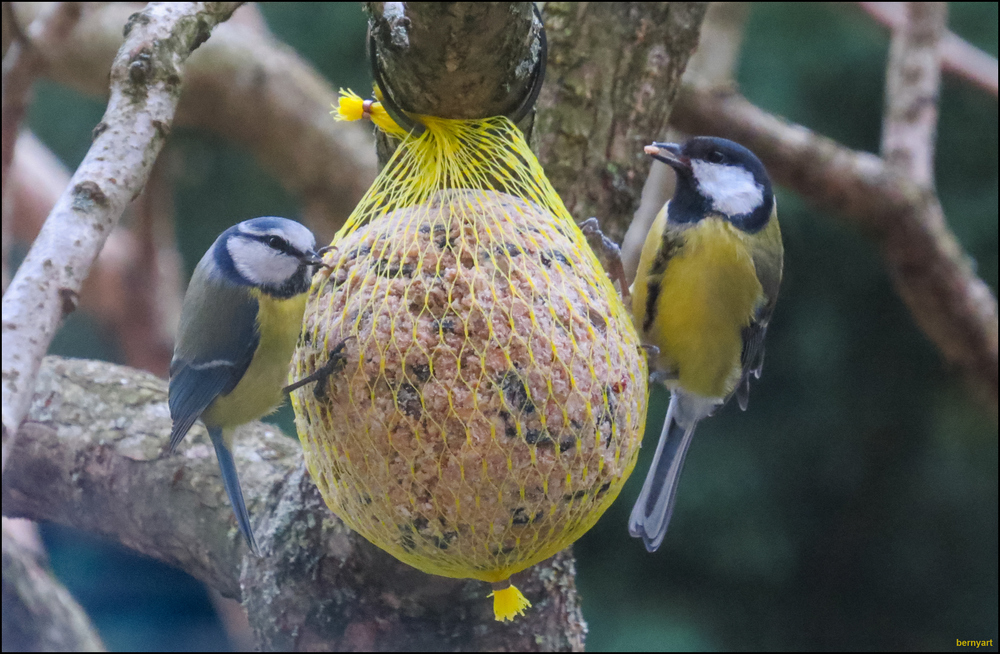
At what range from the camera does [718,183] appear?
4.79 feet

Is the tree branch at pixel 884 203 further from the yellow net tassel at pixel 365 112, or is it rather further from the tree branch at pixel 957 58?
the yellow net tassel at pixel 365 112

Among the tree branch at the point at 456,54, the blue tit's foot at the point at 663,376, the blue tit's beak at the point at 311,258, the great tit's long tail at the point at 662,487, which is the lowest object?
the great tit's long tail at the point at 662,487

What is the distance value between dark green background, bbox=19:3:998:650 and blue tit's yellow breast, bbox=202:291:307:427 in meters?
2.16

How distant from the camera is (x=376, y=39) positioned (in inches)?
40.8

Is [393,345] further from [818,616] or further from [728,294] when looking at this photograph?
[818,616]

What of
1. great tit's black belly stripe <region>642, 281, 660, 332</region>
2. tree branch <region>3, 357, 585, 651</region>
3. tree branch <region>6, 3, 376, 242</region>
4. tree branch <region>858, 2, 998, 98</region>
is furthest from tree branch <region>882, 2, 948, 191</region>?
tree branch <region>3, 357, 585, 651</region>

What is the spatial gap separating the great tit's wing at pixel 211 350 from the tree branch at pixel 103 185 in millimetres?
339

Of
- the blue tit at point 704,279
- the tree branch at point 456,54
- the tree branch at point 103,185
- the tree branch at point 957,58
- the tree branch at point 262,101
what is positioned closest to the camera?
the tree branch at point 103,185

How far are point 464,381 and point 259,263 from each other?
1.32 feet

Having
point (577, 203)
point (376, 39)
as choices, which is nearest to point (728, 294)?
point (577, 203)

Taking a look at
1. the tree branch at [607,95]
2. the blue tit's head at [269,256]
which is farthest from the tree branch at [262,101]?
the blue tit's head at [269,256]

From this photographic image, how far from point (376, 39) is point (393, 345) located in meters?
0.37

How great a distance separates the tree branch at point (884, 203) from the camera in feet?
8.07

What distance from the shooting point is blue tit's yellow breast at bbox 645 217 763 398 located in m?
1.46
